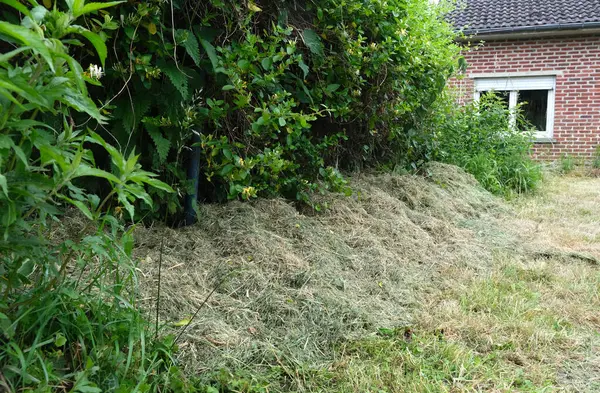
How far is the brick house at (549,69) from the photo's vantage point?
36.8 ft

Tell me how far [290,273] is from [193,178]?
779 millimetres

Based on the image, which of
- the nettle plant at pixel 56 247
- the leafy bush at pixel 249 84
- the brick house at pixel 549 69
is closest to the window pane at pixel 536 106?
the brick house at pixel 549 69

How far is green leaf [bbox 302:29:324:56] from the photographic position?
10.8 ft

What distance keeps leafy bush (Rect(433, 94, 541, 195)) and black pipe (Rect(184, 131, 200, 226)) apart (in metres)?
4.03

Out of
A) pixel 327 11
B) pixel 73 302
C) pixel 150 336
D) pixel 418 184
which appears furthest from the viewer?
pixel 418 184

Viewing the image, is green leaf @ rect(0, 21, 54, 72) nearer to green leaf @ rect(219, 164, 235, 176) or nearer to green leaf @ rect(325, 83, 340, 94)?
green leaf @ rect(219, 164, 235, 176)

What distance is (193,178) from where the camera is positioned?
2.90 m

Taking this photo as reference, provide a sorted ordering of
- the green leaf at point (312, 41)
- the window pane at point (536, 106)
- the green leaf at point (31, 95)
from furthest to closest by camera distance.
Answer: the window pane at point (536, 106)
the green leaf at point (312, 41)
the green leaf at point (31, 95)

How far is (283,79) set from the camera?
3312mm

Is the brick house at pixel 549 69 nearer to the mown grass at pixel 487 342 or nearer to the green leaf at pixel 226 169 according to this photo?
the mown grass at pixel 487 342

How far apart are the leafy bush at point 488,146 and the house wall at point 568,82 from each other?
3609mm

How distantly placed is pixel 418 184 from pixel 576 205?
2.51m

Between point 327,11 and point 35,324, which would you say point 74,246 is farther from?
point 327,11

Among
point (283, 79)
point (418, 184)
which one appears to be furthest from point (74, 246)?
point (418, 184)
